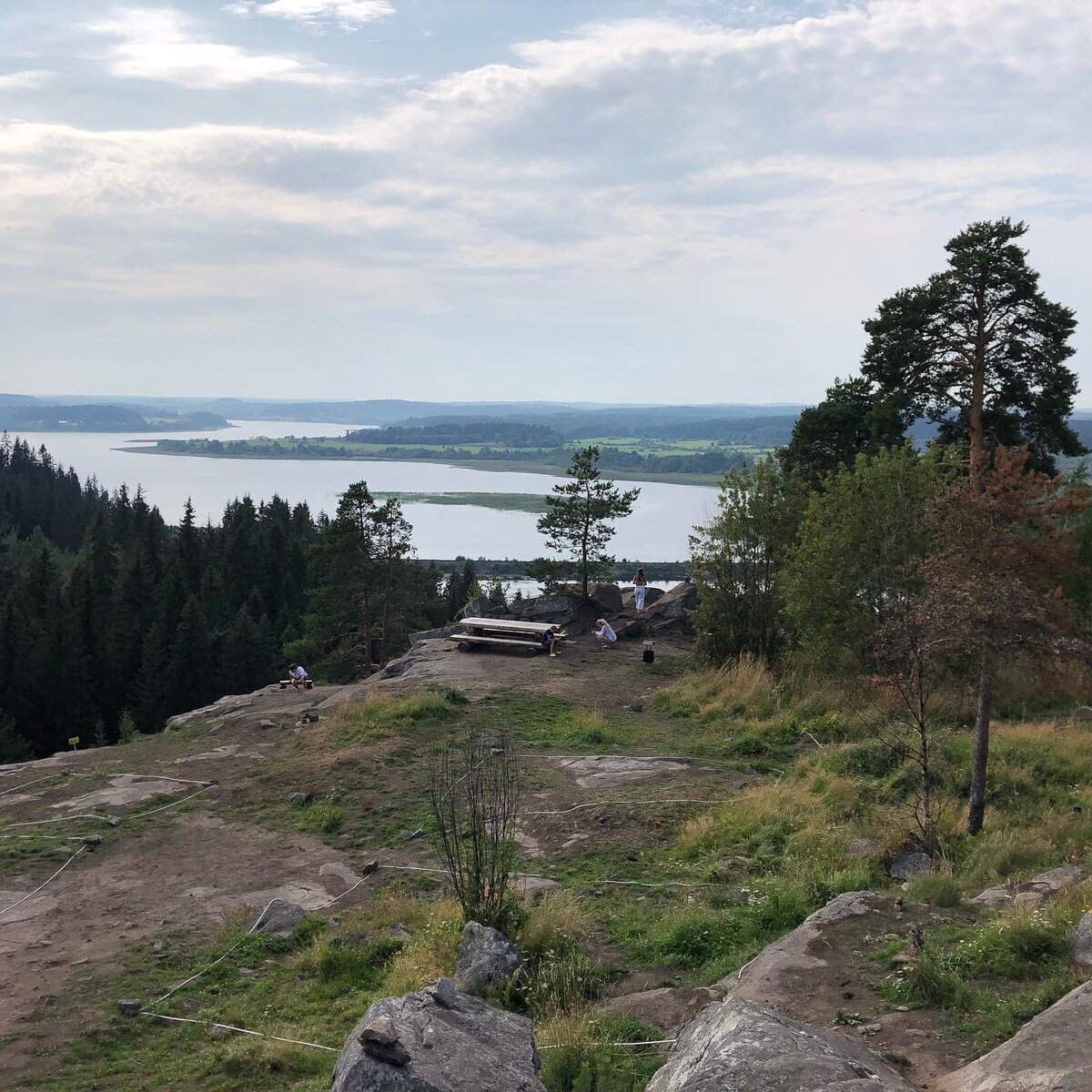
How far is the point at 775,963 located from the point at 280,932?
181 inches

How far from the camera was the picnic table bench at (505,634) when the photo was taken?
21.5 m

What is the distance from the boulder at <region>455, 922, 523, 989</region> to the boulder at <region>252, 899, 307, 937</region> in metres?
2.46

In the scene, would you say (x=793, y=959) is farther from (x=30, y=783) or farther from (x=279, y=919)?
(x=30, y=783)

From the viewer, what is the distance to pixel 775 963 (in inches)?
256

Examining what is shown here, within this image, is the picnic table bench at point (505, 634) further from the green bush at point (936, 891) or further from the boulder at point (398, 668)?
the green bush at point (936, 891)

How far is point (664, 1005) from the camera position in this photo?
6523mm

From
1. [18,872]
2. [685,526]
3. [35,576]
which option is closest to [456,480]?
[685,526]

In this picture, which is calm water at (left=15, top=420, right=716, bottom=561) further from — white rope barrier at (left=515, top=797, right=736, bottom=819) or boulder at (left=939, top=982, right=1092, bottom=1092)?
boulder at (left=939, top=982, right=1092, bottom=1092)

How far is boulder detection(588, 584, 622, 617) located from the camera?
25.3 metres

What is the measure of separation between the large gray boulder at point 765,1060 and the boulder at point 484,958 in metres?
2.08

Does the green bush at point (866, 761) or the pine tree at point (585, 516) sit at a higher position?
the pine tree at point (585, 516)

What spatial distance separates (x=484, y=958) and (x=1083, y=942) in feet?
12.6

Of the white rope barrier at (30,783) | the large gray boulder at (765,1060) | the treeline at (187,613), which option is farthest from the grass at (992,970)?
the treeline at (187,613)

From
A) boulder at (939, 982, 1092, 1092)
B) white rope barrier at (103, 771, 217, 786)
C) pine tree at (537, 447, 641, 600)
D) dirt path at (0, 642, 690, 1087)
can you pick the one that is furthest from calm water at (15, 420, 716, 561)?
boulder at (939, 982, 1092, 1092)
